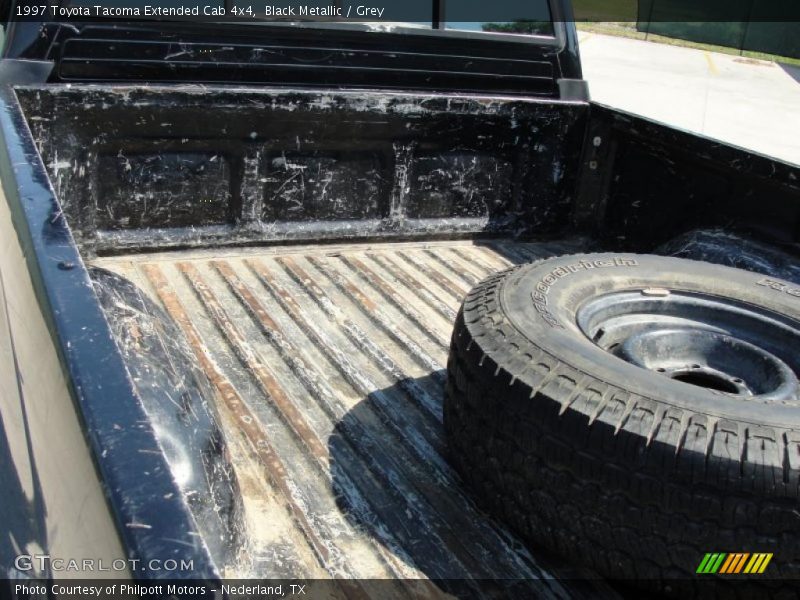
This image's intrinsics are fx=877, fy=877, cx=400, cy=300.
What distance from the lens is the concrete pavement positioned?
10695mm

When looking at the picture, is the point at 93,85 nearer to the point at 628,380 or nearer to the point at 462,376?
the point at 462,376

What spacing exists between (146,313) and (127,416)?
3.53 feet

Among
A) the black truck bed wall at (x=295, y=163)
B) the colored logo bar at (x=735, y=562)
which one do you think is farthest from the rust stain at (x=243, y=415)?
the colored logo bar at (x=735, y=562)

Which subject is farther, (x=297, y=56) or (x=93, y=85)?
(x=297, y=56)

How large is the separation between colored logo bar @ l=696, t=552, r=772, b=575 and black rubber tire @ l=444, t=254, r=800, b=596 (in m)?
0.01

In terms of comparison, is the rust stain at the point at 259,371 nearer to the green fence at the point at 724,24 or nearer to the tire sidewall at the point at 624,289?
the tire sidewall at the point at 624,289

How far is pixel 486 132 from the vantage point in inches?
129

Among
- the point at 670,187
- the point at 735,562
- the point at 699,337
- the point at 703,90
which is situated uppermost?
the point at 670,187

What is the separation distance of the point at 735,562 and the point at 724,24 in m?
19.9

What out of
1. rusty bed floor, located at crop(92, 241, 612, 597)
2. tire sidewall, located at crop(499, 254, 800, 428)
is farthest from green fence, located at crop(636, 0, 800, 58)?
tire sidewall, located at crop(499, 254, 800, 428)

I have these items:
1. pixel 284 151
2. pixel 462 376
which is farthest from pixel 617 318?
pixel 284 151

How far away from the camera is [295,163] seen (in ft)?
10.2
